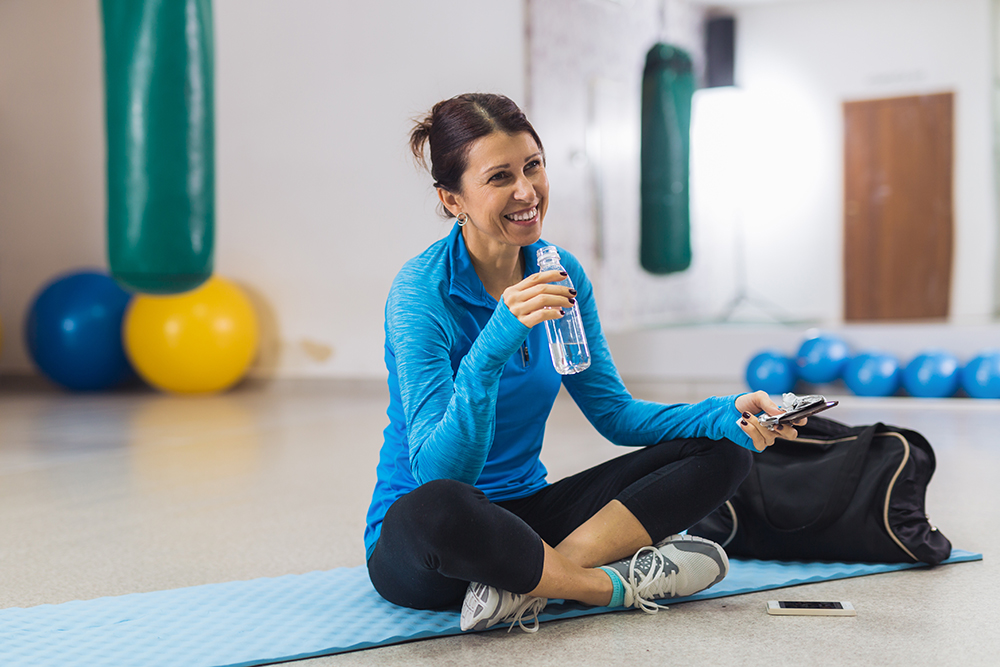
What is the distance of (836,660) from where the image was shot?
4.66ft

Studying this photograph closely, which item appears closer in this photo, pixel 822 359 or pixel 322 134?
pixel 822 359

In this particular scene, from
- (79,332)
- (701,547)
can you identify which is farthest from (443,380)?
(79,332)

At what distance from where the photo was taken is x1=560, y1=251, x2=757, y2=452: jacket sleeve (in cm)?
170

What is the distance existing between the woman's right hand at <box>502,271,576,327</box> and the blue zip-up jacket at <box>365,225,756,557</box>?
0.02 metres

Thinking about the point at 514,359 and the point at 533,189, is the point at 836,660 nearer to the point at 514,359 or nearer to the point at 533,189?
the point at 514,359

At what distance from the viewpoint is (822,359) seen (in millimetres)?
4797

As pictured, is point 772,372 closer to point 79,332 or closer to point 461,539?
point 461,539

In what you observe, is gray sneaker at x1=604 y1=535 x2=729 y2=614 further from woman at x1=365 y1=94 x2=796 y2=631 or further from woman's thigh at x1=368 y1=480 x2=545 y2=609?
woman's thigh at x1=368 y1=480 x2=545 y2=609

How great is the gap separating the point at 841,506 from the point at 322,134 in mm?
4458

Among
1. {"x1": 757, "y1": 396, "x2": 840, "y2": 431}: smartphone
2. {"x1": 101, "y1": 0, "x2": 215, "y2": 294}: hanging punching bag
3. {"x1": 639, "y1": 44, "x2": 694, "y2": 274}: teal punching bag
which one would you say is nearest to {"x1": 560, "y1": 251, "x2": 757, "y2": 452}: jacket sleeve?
{"x1": 757, "y1": 396, "x2": 840, "y2": 431}: smartphone

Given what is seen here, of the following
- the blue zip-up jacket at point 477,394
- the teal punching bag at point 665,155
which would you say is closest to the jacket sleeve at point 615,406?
the blue zip-up jacket at point 477,394

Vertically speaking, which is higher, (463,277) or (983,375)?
(463,277)

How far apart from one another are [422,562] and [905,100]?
5.08 metres

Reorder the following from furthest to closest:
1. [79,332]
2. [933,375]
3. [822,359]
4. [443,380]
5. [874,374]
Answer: [79,332]
[822,359]
[874,374]
[933,375]
[443,380]
